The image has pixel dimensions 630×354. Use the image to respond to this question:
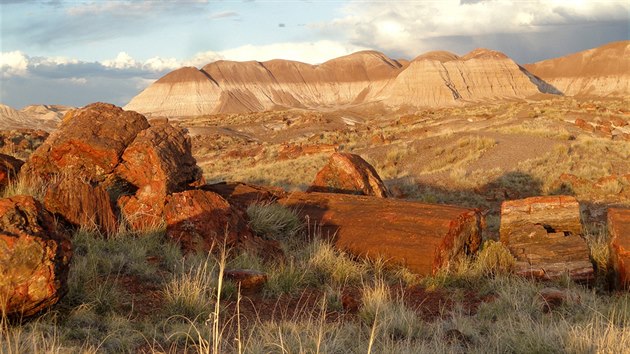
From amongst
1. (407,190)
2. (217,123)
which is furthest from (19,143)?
(217,123)

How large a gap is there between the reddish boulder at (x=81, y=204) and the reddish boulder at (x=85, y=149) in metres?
1.08

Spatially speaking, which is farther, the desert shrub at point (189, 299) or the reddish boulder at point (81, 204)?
the reddish boulder at point (81, 204)

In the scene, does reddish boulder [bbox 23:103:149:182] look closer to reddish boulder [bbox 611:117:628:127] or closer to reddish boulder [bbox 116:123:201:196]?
reddish boulder [bbox 116:123:201:196]

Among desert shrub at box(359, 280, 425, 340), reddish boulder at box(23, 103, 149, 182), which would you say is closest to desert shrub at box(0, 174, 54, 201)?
reddish boulder at box(23, 103, 149, 182)

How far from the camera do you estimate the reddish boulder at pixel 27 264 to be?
4.23 meters

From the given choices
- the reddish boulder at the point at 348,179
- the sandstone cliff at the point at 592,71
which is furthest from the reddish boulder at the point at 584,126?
the sandstone cliff at the point at 592,71

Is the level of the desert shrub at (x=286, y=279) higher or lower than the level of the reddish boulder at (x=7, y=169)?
lower

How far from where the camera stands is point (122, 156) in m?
8.23

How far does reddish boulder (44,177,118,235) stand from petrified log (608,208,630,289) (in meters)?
5.56

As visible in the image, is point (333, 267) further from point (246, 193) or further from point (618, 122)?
point (618, 122)

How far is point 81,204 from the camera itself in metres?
6.82

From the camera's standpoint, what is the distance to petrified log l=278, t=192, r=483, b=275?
7.03 metres

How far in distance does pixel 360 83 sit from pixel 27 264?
118809 millimetres

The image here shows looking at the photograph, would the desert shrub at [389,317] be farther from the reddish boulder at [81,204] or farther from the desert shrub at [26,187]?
the desert shrub at [26,187]
